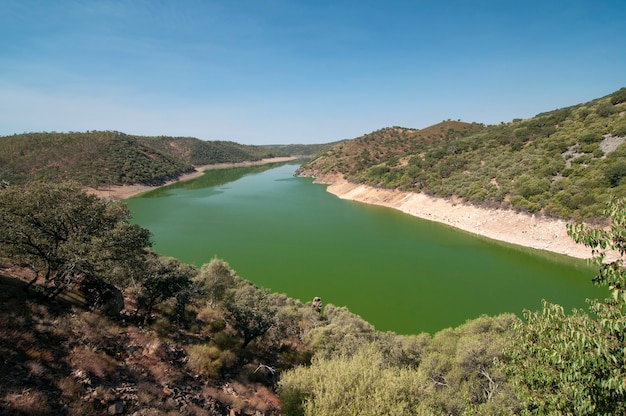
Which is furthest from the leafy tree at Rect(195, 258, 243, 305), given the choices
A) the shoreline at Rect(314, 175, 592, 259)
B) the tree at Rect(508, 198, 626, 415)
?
the shoreline at Rect(314, 175, 592, 259)

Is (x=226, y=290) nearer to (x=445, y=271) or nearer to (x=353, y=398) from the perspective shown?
(x=353, y=398)

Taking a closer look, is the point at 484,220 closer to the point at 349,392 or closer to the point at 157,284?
the point at 349,392

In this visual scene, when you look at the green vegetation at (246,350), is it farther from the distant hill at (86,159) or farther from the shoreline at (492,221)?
the distant hill at (86,159)

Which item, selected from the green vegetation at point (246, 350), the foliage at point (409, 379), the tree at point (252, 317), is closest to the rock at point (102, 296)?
the green vegetation at point (246, 350)

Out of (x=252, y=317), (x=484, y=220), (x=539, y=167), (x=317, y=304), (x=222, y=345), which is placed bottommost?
(x=317, y=304)

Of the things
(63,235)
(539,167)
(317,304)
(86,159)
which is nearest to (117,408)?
(63,235)

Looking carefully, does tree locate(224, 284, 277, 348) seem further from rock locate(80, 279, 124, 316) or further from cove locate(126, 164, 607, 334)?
cove locate(126, 164, 607, 334)

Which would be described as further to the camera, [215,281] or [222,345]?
[215,281]
